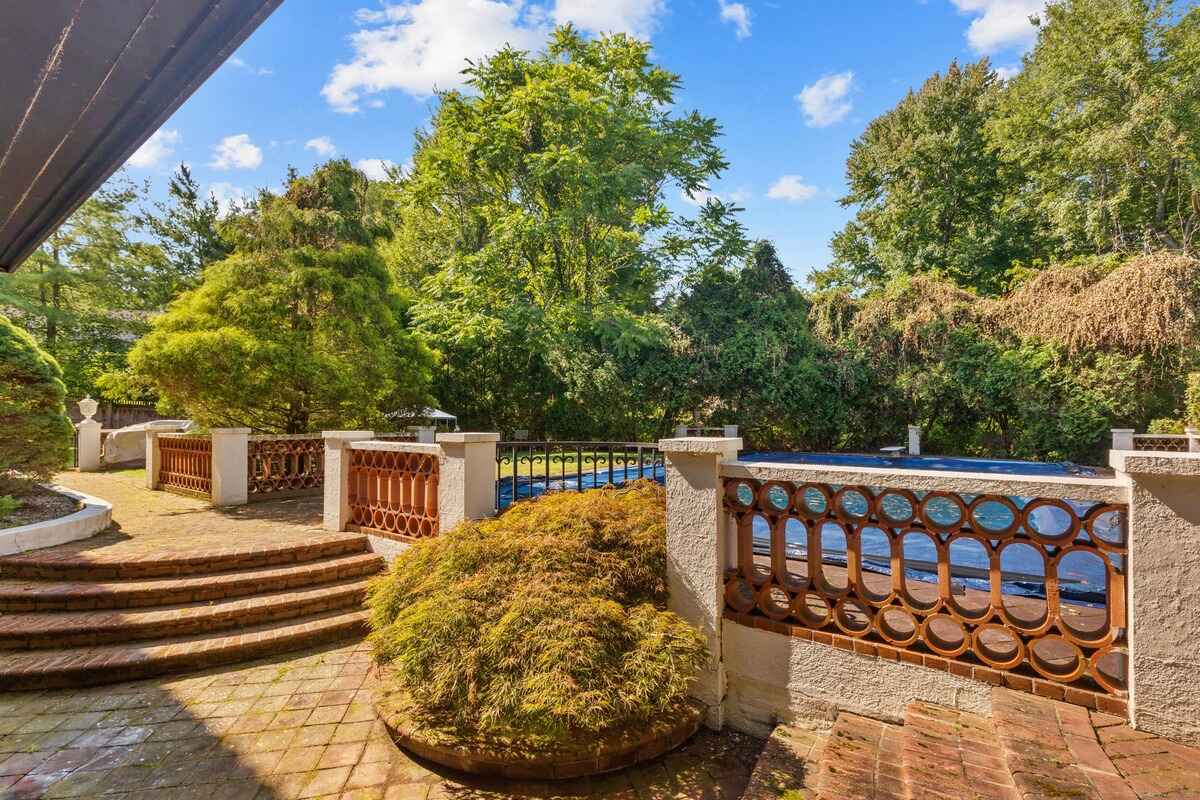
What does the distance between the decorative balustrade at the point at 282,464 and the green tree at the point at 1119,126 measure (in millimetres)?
22606

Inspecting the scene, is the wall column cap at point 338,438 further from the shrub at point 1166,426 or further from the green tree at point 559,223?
the shrub at point 1166,426

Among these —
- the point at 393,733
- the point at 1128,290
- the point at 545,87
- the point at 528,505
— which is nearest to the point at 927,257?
the point at 1128,290

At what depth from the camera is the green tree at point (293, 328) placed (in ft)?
25.2

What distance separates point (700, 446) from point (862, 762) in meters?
1.77

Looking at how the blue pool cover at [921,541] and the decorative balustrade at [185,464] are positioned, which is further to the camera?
the decorative balustrade at [185,464]

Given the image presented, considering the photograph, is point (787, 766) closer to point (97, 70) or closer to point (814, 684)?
point (814, 684)

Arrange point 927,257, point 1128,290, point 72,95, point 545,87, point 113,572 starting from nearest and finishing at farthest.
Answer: point 72,95 < point 113,572 < point 1128,290 < point 545,87 < point 927,257

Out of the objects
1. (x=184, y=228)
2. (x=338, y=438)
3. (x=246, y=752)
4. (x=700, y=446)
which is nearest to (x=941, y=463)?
(x=700, y=446)

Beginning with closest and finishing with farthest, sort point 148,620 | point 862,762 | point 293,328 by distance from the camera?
point 862,762 → point 148,620 → point 293,328

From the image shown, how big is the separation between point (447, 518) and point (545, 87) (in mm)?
12281

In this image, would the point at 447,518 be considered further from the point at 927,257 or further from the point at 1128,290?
the point at 927,257

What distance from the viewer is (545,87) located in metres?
13.2

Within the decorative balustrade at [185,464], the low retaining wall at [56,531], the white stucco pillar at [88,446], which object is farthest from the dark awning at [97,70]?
the white stucco pillar at [88,446]

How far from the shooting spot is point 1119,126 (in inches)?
626
